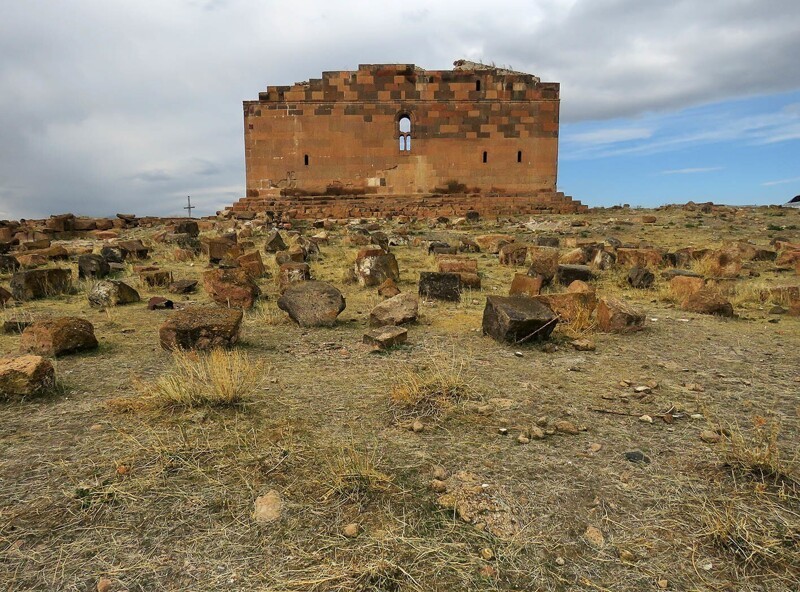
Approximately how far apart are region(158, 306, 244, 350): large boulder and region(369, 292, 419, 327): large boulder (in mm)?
1407

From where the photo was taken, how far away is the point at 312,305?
18.1ft

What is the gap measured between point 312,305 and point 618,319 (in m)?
3.11

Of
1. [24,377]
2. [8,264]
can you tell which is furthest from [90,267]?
[24,377]

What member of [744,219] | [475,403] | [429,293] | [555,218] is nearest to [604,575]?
[475,403]

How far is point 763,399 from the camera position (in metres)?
3.36

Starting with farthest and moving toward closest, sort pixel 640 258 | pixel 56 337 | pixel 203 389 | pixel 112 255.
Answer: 1. pixel 112 255
2. pixel 640 258
3. pixel 56 337
4. pixel 203 389

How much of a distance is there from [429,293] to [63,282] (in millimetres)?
5222

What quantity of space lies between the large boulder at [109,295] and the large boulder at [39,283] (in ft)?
3.15

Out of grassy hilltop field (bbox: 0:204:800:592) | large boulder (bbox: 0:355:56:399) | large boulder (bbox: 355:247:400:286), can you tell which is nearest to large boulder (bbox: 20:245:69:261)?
grassy hilltop field (bbox: 0:204:800:592)

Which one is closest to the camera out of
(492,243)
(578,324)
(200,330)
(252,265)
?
(200,330)

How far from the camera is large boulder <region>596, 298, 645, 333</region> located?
16.8 feet

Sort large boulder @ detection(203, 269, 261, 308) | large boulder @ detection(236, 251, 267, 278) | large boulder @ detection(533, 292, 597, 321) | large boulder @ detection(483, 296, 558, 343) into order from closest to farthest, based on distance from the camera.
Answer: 1. large boulder @ detection(483, 296, 558, 343)
2. large boulder @ detection(533, 292, 597, 321)
3. large boulder @ detection(203, 269, 261, 308)
4. large boulder @ detection(236, 251, 267, 278)

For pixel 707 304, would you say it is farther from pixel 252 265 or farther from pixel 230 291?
pixel 252 265

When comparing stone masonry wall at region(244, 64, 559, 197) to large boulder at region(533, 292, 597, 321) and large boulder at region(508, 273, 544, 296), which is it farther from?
large boulder at region(533, 292, 597, 321)
